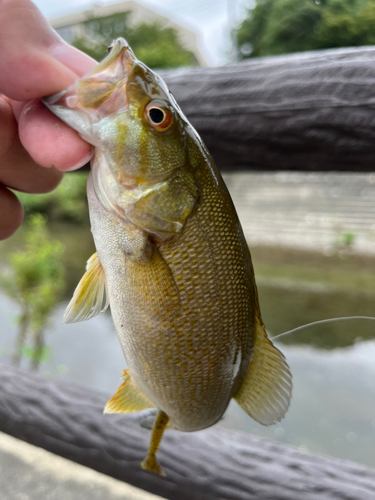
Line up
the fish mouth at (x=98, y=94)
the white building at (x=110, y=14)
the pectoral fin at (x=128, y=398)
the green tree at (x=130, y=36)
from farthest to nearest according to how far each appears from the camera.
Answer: the white building at (x=110, y=14), the green tree at (x=130, y=36), the pectoral fin at (x=128, y=398), the fish mouth at (x=98, y=94)

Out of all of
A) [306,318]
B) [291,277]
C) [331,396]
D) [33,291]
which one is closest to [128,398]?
[331,396]

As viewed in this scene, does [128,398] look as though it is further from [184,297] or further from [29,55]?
[29,55]

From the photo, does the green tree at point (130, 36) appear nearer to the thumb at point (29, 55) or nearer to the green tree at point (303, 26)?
the green tree at point (303, 26)

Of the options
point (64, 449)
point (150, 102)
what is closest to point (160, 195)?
point (150, 102)

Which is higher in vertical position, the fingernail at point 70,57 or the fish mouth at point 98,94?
the fingernail at point 70,57

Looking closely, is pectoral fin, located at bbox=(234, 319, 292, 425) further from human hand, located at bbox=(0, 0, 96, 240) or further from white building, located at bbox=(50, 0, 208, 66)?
white building, located at bbox=(50, 0, 208, 66)

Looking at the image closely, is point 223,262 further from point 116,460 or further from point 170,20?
point 170,20

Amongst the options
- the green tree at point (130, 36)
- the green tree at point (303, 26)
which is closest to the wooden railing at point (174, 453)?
the green tree at point (303, 26)
